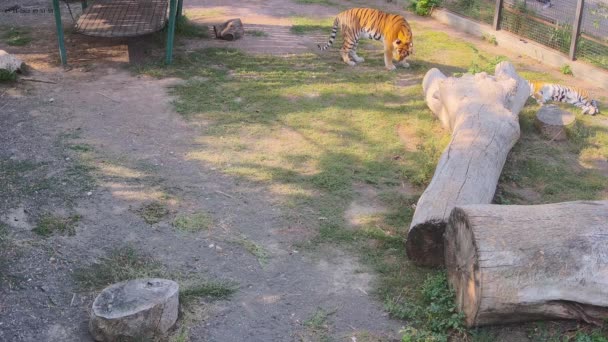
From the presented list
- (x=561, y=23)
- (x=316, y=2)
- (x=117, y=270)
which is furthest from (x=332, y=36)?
(x=117, y=270)

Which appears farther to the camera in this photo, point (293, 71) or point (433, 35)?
point (433, 35)

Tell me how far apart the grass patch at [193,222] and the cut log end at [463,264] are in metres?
1.89

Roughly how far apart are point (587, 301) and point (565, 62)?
6.06 m

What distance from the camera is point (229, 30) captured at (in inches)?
388

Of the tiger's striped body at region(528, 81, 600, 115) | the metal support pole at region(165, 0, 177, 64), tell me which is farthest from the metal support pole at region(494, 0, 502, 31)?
the metal support pole at region(165, 0, 177, 64)

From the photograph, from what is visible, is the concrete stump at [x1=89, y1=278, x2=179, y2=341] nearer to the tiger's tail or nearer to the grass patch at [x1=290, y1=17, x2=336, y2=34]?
the tiger's tail

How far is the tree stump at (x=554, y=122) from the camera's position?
272 inches

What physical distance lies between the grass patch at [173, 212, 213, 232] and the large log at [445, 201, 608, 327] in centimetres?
207

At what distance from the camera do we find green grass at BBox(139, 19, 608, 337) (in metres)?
4.91

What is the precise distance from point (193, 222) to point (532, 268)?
257 centimetres

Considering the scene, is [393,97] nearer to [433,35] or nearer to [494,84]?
[494,84]

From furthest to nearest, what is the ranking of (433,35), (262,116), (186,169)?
(433,35), (262,116), (186,169)

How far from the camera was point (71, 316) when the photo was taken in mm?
4035

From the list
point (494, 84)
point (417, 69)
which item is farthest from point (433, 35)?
point (494, 84)
